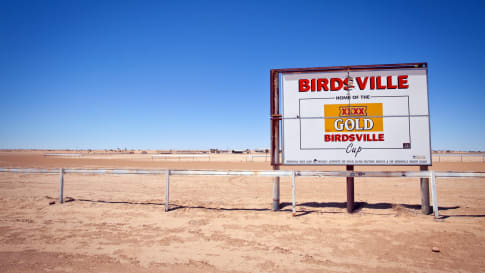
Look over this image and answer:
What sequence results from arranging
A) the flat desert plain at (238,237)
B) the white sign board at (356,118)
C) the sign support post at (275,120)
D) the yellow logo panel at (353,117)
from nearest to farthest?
the flat desert plain at (238,237) < the white sign board at (356,118) < the yellow logo panel at (353,117) < the sign support post at (275,120)

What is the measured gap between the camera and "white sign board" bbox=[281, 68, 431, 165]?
750 centimetres

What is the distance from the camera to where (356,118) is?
7727mm

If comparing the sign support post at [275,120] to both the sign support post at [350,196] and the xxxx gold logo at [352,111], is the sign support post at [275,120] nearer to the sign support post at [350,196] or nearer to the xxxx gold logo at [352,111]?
the xxxx gold logo at [352,111]

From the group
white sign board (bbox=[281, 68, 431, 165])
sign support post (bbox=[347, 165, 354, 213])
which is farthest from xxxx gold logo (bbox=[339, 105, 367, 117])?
sign support post (bbox=[347, 165, 354, 213])

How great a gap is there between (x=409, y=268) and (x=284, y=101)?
549cm

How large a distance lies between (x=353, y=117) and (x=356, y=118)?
0.09 meters

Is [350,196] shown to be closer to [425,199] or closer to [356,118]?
[425,199]

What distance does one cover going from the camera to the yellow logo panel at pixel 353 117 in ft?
25.1

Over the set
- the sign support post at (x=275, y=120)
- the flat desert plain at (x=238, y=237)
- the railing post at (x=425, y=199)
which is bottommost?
the flat desert plain at (x=238, y=237)

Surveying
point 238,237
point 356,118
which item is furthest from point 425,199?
point 238,237

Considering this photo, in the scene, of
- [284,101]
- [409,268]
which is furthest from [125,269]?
[284,101]

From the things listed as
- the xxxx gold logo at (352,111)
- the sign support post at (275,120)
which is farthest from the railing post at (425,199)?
the sign support post at (275,120)

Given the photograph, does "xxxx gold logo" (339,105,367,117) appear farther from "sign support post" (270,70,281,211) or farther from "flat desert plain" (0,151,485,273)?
"flat desert plain" (0,151,485,273)

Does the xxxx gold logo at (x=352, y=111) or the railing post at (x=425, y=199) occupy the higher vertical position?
the xxxx gold logo at (x=352, y=111)
